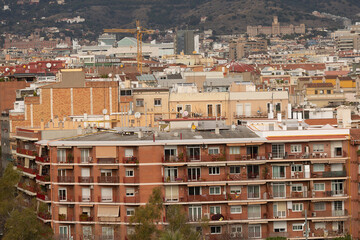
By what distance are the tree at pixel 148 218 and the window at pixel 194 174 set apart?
2450mm

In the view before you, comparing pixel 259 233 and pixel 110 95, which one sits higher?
pixel 110 95

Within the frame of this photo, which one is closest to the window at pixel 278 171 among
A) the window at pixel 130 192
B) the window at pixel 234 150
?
the window at pixel 234 150

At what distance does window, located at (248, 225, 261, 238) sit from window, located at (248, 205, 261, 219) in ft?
1.44

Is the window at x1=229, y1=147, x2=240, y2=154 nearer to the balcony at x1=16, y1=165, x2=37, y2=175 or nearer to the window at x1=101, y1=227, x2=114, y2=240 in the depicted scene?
the window at x1=101, y1=227, x2=114, y2=240

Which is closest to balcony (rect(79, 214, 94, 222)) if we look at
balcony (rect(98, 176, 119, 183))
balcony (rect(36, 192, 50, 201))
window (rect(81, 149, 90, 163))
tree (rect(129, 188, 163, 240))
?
balcony (rect(98, 176, 119, 183))

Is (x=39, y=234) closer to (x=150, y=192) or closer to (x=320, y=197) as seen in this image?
(x=150, y=192)

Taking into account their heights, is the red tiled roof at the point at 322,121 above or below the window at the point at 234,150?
above

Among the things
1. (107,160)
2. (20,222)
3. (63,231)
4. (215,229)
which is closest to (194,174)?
(215,229)

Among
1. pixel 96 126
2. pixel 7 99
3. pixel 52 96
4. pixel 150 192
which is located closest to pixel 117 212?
pixel 150 192

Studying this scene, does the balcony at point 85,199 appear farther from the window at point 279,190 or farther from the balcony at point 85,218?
the window at point 279,190

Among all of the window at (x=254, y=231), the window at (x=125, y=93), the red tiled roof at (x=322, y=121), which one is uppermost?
the window at (x=125, y=93)

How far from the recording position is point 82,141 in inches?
2376

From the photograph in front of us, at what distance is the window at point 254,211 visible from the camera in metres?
58.8

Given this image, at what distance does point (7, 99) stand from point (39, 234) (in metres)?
40.1
